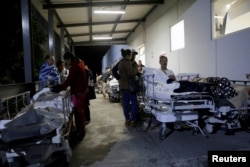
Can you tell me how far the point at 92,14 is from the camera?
32.7 feet

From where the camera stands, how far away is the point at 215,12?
5.93m

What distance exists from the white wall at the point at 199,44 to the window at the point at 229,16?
0.15 m

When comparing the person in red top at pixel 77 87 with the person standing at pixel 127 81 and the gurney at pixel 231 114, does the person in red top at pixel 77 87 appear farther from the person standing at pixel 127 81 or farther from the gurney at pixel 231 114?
the gurney at pixel 231 114

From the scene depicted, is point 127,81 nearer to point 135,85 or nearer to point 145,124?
point 135,85

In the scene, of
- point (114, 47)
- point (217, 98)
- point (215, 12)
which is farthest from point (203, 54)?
point (114, 47)

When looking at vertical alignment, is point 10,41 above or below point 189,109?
above

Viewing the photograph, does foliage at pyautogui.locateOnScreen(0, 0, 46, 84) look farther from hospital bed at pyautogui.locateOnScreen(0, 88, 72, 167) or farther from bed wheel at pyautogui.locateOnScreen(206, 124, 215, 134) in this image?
bed wheel at pyautogui.locateOnScreen(206, 124, 215, 134)

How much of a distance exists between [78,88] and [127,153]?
1427mm

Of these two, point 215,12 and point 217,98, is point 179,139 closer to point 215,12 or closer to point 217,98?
point 217,98

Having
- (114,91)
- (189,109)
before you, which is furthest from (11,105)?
(114,91)

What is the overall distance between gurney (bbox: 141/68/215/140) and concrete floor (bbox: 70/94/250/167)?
0.24 m

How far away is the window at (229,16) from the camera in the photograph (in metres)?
5.06

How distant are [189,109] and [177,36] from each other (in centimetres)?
506

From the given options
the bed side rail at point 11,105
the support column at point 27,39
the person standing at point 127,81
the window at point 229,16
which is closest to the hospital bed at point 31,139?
the bed side rail at point 11,105
